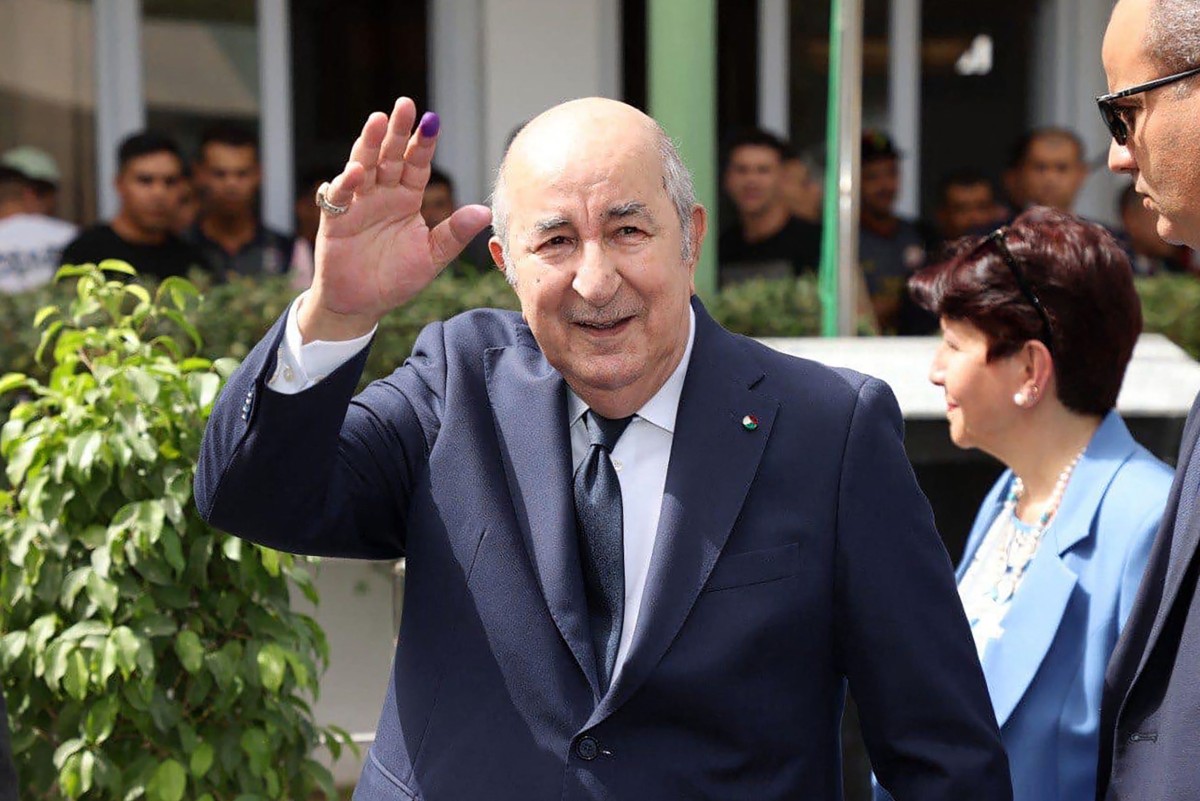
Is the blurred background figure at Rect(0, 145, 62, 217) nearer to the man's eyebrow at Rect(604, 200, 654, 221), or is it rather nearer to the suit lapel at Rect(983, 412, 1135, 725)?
the suit lapel at Rect(983, 412, 1135, 725)

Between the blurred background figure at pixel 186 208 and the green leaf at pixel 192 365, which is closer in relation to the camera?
the green leaf at pixel 192 365

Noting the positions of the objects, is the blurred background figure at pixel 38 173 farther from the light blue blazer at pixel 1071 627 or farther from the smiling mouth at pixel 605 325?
the smiling mouth at pixel 605 325

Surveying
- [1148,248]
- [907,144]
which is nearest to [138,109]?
[907,144]

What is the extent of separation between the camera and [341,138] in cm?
995

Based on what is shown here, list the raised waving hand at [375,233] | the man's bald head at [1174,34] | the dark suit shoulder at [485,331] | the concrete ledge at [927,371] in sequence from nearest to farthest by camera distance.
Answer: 1. the man's bald head at [1174,34]
2. the raised waving hand at [375,233]
3. the dark suit shoulder at [485,331]
4. the concrete ledge at [927,371]

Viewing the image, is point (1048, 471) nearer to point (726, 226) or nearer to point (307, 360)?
point (307, 360)

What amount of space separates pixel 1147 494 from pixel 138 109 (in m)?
7.59

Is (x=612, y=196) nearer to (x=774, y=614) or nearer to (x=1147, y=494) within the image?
(x=774, y=614)

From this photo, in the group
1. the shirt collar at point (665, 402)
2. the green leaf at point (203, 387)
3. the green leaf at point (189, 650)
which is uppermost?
the shirt collar at point (665, 402)

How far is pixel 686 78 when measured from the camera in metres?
5.59

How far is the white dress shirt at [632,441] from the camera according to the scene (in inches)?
86.3

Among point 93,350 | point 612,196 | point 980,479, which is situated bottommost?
point 980,479

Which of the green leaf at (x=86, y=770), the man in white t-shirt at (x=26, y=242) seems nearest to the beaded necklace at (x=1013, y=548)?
the green leaf at (x=86, y=770)

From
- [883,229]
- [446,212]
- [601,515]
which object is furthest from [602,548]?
[883,229]
